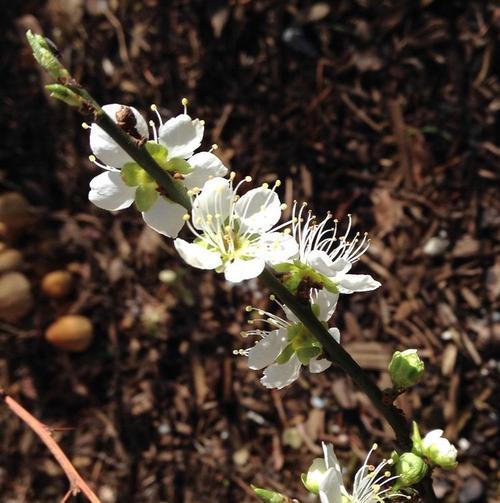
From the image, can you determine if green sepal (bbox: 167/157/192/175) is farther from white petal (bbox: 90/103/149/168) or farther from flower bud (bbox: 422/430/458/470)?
flower bud (bbox: 422/430/458/470)

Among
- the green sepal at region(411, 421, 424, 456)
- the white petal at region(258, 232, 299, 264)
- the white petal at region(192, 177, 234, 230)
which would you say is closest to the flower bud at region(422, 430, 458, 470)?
the green sepal at region(411, 421, 424, 456)

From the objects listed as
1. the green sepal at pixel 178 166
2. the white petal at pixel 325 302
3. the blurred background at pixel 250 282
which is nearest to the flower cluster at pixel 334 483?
the white petal at pixel 325 302

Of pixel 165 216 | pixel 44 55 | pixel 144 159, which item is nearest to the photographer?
pixel 44 55

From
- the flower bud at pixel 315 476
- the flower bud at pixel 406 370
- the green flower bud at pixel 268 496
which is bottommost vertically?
→ the flower bud at pixel 315 476

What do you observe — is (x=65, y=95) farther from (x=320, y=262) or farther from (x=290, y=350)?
(x=290, y=350)

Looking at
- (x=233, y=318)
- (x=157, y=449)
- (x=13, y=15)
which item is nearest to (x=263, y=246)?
(x=233, y=318)

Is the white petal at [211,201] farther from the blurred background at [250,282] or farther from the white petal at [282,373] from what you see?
the blurred background at [250,282]

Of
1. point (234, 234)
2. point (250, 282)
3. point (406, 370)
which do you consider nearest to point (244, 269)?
point (234, 234)
